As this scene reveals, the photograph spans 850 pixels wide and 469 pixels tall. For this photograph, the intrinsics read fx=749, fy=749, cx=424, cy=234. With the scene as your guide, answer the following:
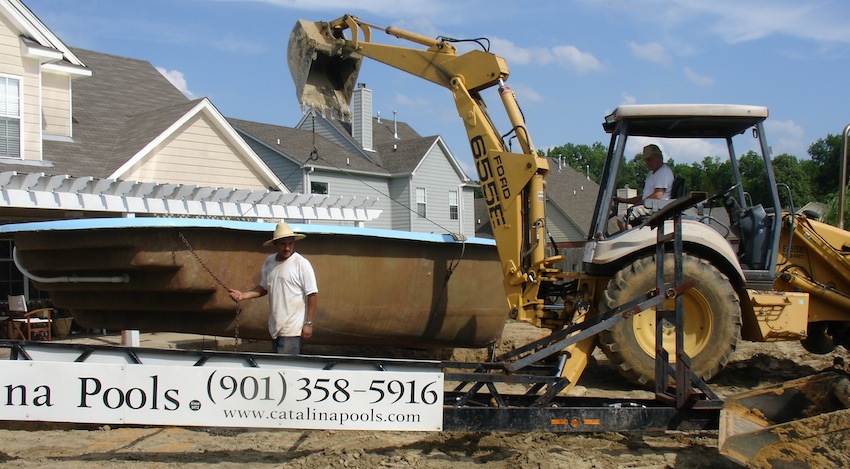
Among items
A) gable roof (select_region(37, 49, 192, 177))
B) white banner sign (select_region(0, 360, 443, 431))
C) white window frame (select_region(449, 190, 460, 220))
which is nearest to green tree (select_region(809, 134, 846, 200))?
white window frame (select_region(449, 190, 460, 220))

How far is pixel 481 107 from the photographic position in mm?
6742

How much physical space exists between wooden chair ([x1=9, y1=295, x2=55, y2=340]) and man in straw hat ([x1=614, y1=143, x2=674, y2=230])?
327 inches

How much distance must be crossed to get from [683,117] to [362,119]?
20911 mm

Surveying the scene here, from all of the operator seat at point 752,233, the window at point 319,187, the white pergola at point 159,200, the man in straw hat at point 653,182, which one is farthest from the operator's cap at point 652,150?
the window at point 319,187

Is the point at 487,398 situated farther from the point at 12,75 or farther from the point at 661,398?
the point at 12,75

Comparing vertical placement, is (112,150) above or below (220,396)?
above

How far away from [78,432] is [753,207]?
19.3 ft

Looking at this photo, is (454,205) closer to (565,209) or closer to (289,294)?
(565,209)

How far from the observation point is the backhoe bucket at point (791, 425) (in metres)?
3.81

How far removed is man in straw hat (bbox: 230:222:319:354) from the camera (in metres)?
5.34

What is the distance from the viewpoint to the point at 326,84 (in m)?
7.49

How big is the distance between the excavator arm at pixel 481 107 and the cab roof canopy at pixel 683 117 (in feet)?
2.53

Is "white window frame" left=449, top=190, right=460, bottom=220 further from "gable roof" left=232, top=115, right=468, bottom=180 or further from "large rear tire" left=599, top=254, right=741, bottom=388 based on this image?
"large rear tire" left=599, top=254, right=741, bottom=388

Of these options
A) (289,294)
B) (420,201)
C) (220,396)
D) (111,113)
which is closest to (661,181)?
(289,294)
